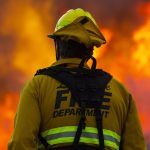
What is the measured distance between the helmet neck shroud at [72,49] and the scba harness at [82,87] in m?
0.10

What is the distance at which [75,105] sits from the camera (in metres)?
6.10

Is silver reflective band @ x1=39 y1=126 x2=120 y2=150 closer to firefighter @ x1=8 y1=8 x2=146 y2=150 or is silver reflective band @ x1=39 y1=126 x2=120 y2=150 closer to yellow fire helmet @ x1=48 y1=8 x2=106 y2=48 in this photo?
firefighter @ x1=8 y1=8 x2=146 y2=150

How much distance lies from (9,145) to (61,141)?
1.49 ft

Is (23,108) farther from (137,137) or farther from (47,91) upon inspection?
(137,137)

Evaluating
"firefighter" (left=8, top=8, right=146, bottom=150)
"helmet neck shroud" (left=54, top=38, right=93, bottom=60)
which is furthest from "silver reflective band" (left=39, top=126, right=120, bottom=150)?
"helmet neck shroud" (left=54, top=38, right=93, bottom=60)

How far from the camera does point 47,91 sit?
6.07 m

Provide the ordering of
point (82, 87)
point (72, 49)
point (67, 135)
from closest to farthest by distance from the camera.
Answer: point (67, 135)
point (82, 87)
point (72, 49)

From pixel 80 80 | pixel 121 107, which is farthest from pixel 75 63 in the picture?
pixel 121 107

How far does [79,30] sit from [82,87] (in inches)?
20.8

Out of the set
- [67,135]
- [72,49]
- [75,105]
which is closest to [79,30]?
[72,49]

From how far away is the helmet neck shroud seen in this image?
6.32 metres

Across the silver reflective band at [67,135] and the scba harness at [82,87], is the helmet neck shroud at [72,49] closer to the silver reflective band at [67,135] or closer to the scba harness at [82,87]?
the scba harness at [82,87]

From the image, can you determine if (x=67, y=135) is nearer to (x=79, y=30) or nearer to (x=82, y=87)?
(x=82, y=87)

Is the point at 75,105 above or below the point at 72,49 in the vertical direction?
below
